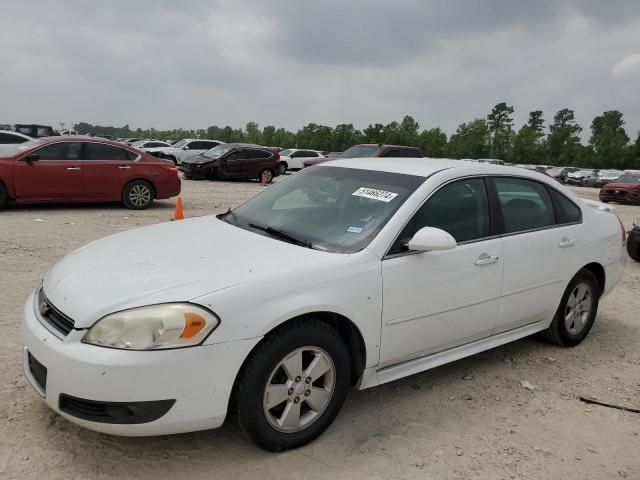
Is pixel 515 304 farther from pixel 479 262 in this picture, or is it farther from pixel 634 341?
pixel 634 341

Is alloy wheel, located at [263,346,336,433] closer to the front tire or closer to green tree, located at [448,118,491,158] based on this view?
the front tire

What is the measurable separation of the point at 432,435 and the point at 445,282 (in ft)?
3.01

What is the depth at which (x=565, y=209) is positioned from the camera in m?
4.59

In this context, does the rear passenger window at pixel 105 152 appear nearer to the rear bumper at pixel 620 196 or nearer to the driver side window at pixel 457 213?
the driver side window at pixel 457 213

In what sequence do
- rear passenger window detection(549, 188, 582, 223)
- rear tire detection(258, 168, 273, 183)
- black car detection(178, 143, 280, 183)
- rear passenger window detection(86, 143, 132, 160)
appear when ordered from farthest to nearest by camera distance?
1. rear tire detection(258, 168, 273, 183)
2. black car detection(178, 143, 280, 183)
3. rear passenger window detection(86, 143, 132, 160)
4. rear passenger window detection(549, 188, 582, 223)

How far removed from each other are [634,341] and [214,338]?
422 centimetres

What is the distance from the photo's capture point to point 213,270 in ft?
9.48

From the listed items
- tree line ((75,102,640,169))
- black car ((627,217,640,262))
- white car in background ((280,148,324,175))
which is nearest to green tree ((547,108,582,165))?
tree line ((75,102,640,169))

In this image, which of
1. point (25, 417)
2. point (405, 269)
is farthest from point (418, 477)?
point (25, 417)

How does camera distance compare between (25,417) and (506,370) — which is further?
(506,370)

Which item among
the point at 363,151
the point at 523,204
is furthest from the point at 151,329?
the point at 363,151

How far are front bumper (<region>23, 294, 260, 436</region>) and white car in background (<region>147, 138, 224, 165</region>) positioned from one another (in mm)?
27515

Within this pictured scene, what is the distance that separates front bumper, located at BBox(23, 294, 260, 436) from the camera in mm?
2482

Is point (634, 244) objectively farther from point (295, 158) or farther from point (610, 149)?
point (610, 149)
